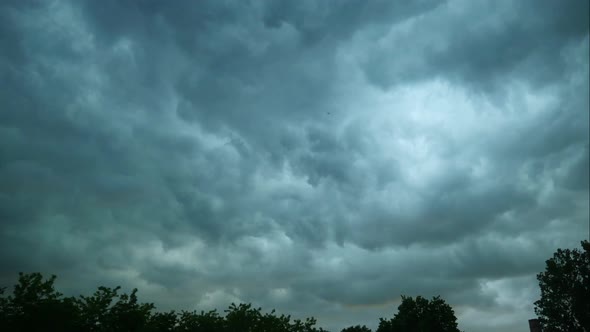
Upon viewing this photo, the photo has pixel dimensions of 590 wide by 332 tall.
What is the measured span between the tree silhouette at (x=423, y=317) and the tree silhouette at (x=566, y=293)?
13.5 metres

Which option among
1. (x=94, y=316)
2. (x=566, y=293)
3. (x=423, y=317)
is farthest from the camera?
(x=423, y=317)

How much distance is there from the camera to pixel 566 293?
59.5m

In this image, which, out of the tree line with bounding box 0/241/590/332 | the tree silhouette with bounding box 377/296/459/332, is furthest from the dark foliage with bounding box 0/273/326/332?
the tree silhouette with bounding box 377/296/459/332

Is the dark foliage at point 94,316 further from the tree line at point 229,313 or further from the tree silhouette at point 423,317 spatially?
the tree silhouette at point 423,317

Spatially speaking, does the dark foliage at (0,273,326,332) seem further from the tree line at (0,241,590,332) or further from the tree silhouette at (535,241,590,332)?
the tree silhouette at (535,241,590,332)

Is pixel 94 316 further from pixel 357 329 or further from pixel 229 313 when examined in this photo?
pixel 357 329

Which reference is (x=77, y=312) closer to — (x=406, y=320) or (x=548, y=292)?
(x=406, y=320)

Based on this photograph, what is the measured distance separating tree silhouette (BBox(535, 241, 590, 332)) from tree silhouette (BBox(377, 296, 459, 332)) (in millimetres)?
13477

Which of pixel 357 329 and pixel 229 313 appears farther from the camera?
pixel 357 329

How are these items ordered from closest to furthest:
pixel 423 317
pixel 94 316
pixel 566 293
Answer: pixel 94 316 < pixel 566 293 < pixel 423 317

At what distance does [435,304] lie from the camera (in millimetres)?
72188

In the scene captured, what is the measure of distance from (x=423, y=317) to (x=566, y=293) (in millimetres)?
21096

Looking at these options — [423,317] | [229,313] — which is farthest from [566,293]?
[229,313]

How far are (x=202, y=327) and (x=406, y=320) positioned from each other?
1533 inches
